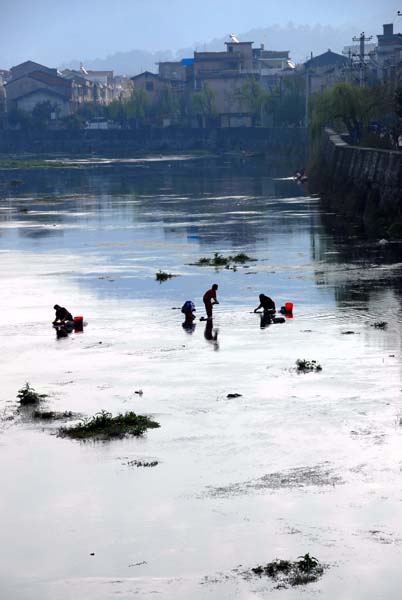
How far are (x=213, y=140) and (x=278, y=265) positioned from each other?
137 m

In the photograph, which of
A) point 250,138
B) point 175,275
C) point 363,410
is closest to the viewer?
point 363,410

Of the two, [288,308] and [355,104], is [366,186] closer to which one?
[355,104]

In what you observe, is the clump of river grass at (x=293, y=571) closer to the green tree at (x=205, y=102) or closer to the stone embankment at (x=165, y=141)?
the stone embankment at (x=165, y=141)

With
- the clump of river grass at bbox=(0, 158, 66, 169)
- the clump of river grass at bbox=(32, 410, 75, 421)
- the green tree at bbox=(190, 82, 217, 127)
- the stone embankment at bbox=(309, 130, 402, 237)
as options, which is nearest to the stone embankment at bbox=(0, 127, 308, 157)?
the green tree at bbox=(190, 82, 217, 127)

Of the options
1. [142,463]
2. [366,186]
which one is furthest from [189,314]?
[366,186]

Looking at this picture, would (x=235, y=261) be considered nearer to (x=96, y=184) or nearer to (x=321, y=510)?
(x=321, y=510)

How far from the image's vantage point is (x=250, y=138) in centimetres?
17962

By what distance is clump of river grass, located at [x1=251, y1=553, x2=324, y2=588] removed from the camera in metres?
18.3

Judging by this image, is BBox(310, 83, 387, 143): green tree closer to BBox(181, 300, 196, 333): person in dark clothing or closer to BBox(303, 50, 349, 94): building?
BBox(181, 300, 196, 333): person in dark clothing

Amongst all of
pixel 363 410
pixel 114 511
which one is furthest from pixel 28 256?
pixel 114 511

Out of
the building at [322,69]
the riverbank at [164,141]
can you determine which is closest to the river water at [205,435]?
the riverbank at [164,141]

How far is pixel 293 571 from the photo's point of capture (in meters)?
18.5

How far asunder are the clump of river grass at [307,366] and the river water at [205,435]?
0.22 m

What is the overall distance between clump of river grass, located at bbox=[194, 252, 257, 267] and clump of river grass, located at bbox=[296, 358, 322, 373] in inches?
845
